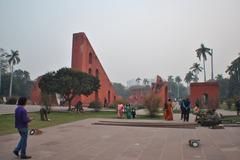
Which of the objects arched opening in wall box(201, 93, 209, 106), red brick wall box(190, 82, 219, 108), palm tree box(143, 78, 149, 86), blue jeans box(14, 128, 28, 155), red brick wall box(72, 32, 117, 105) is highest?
palm tree box(143, 78, 149, 86)

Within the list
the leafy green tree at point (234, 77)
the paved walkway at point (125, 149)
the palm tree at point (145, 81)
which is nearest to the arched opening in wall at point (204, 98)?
the leafy green tree at point (234, 77)

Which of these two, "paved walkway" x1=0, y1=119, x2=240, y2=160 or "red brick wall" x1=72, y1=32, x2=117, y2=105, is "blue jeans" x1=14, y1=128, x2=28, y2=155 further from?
"red brick wall" x1=72, y1=32, x2=117, y2=105

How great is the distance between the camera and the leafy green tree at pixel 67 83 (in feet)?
109

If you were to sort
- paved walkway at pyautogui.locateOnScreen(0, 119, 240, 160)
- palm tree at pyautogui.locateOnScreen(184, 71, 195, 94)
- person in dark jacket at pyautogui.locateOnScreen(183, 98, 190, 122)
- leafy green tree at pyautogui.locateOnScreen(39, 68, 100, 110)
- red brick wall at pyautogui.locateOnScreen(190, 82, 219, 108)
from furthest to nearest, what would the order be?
palm tree at pyautogui.locateOnScreen(184, 71, 195, 94), red brick wall at pyautogui.locateOnScreen(190, 82, 219, 108), leafy green tree at pyautogui.locateOnScreen(39, 68, 100, 110), person in dark jacket at pyautogui.locateOnScreen(183, 98, 190, 122), paved walkway at pyautogui.locateOnScreen(0, 119, 240, 160)

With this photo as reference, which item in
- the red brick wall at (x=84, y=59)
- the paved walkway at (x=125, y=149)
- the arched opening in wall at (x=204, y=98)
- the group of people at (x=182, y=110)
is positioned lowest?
the paved walkway at (x=125, y=149)

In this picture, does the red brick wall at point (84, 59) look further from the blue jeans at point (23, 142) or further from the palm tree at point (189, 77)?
the palm tree at point (189, 77)

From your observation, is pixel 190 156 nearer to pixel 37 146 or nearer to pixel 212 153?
pixel 212 153

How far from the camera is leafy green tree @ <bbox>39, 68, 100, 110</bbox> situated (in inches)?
1303

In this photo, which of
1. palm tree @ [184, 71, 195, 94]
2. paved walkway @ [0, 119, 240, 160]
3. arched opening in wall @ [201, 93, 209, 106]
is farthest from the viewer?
palm tree @ [184, 71, 195, 94]

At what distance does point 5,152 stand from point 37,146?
126 cm

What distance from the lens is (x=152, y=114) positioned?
24703 millimetres

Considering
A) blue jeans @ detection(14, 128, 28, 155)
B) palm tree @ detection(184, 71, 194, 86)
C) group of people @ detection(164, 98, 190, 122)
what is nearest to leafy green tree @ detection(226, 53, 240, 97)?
palm tree @ detection(184, 71, 194, 86)

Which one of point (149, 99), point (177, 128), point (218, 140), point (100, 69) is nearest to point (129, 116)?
point (149, 99)

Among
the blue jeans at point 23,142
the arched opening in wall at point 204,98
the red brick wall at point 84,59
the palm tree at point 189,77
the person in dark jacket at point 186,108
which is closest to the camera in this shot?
the blue jeans at point 23,142
